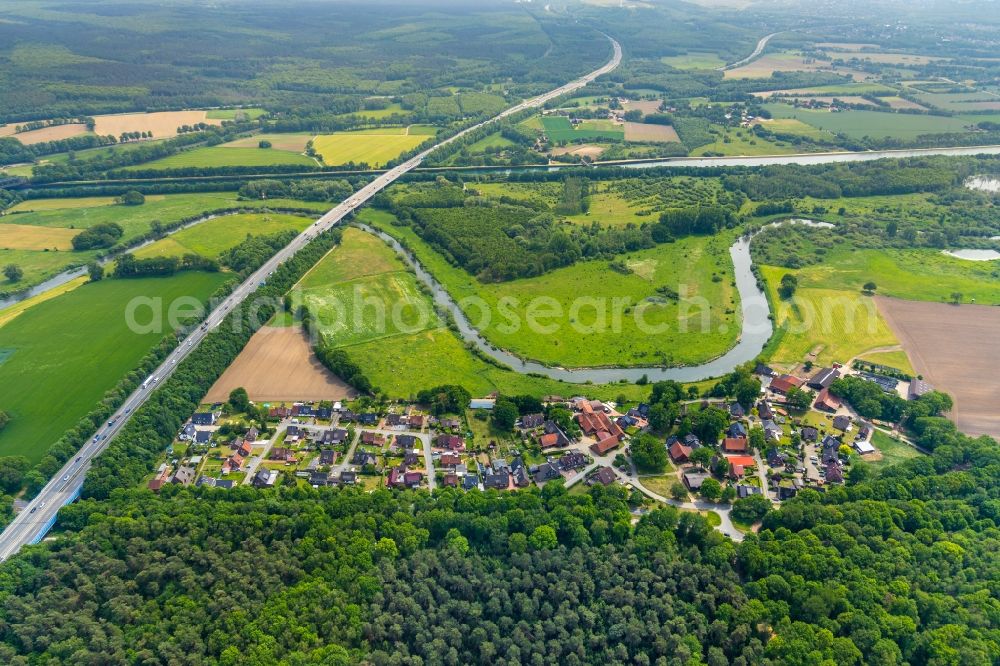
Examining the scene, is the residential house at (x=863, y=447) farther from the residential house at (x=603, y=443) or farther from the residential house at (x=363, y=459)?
the residential house at (x=363, y=459)

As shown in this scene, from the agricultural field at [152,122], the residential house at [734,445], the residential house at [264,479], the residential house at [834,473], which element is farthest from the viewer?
the agricultural field at [152,122]

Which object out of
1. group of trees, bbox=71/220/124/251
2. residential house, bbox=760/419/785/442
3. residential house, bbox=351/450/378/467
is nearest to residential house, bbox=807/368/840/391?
residential house, bbox=760/419/785/442

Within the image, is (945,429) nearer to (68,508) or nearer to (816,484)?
(816,484)

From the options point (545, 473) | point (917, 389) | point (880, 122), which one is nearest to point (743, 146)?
point (880, 122)

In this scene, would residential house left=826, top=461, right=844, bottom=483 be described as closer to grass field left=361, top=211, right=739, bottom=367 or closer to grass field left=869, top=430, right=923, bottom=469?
grass field left=869, top=430, right=923, bottom=469

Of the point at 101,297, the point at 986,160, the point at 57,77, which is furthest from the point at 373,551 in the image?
the point at 57,77

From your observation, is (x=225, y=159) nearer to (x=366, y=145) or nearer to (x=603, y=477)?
(x=366, y=145)

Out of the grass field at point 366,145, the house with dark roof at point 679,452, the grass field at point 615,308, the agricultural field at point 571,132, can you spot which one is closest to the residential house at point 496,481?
the house with dark roof at point 679,452
